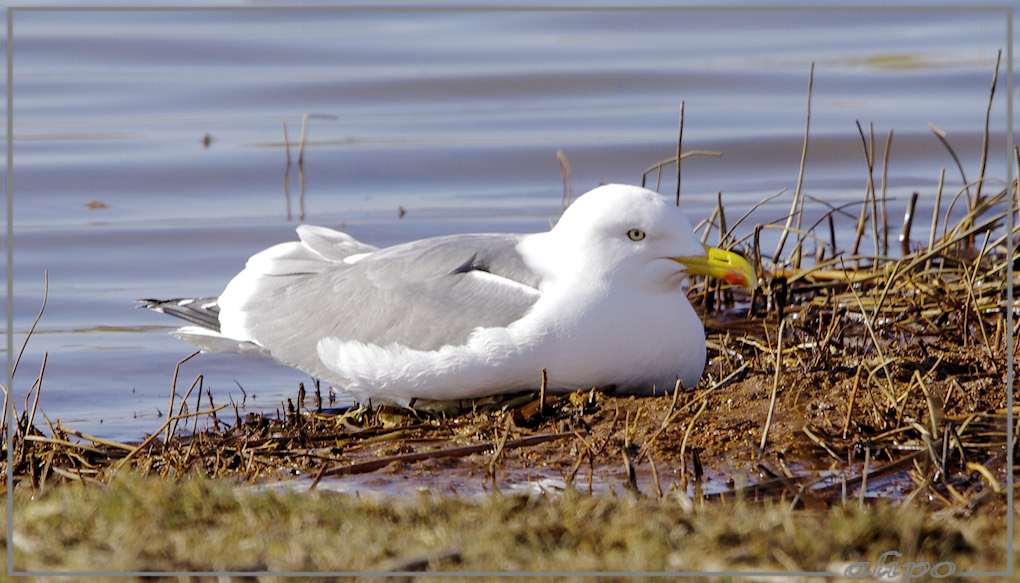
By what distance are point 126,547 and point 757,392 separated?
111 inches

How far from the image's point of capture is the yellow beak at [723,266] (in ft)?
18.2

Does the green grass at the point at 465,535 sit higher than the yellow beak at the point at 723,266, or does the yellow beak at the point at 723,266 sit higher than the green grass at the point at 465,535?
the yellow beak at the point at 723,266

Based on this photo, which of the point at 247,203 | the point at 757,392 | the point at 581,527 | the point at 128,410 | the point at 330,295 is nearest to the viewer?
the point at 581,527

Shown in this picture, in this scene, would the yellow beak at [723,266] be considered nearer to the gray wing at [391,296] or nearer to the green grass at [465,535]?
the gray wing at [391,296]

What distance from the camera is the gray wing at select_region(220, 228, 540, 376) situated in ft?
18.7

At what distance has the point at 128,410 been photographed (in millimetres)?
7398

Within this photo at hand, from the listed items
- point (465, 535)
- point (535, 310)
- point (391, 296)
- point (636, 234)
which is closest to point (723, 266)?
point (636, 234)

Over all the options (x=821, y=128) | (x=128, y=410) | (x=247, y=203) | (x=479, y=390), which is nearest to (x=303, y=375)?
(x=128, y=410)

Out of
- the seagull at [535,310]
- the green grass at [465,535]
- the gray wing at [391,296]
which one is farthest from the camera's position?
the gray wing at [391,296]

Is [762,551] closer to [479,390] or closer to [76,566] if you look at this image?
[76,566]

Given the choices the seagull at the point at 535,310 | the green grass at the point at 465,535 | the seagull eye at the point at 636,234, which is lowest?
the green grass at the point at 465,535

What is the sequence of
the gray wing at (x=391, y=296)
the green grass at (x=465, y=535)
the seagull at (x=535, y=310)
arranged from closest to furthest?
the green grass at (x=465, y=535)
the seagull at (x=535, y=310)
the gray wing at (x=391, y=296)

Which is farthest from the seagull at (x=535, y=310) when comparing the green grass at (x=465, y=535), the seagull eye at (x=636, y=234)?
the green grass at (x=465, y=535)

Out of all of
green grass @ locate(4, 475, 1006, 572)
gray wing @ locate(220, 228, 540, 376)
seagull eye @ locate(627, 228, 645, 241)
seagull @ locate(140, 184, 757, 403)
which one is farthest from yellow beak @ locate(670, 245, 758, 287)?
green grass @ locate(4, 475, 1006, 572)
